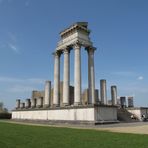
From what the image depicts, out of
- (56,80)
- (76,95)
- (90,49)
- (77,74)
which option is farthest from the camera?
(56,80)

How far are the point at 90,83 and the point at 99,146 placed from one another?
95.6 feet

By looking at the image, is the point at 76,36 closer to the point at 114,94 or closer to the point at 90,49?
the point at 90,49

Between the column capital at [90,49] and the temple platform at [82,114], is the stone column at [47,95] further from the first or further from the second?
the column capital at [90,49]

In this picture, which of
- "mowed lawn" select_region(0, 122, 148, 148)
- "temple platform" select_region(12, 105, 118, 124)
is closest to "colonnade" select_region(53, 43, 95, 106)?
"temple platform" select_region(12, 105, 118, 124)

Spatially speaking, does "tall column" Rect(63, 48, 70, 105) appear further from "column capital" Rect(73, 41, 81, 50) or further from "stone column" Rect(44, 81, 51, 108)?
"stone column" Rect(44, 81, 51, 108)

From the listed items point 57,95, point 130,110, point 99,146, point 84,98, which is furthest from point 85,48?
point 99,146

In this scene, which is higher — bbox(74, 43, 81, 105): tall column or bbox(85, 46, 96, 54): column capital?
bbox(85, 46, 96, 54): column capital

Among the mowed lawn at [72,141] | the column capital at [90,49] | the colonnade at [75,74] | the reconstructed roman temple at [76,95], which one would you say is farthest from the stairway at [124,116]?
the mowed lawn at [72,141]

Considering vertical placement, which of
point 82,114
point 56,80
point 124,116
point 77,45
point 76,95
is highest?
point 77,45

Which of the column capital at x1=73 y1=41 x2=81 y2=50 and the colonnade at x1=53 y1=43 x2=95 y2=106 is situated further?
the column capital at x1=73 y1=41 x2=81 y2=50

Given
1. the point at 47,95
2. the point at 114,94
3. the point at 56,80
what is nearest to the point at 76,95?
the point at 56,80

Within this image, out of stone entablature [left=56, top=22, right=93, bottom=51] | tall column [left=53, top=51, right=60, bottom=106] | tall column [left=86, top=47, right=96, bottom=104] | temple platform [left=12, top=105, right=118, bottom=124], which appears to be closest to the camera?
temple platform [left=12, top=105, right=118, bottom=124]

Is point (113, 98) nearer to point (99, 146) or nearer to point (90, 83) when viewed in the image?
point (90, 83)

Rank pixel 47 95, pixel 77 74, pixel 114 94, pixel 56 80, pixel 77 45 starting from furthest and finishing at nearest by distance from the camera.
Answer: pixel 47 95, pixel 114 94, pixel 56 80, pixel 77 45, pixel 77 74
